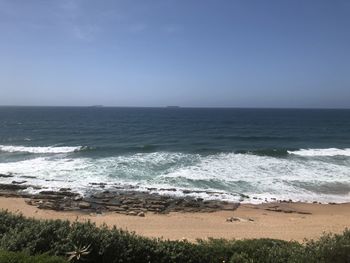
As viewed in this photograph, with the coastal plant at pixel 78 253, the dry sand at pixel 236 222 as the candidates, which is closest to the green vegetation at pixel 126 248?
the coastal plant at pixel 78 253

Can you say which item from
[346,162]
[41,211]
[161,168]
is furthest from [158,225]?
[346,162]

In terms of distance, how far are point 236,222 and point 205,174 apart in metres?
10.4

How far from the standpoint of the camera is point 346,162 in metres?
34.3

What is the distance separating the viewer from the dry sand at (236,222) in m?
16.6

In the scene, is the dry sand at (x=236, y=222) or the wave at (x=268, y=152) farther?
the wave at (x=268, y=152)

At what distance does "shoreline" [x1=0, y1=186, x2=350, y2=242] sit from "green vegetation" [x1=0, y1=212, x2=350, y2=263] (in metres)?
7.33

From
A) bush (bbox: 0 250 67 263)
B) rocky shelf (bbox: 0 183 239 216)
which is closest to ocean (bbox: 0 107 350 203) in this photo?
rocky shelf (bbox: 0 183 239 216)

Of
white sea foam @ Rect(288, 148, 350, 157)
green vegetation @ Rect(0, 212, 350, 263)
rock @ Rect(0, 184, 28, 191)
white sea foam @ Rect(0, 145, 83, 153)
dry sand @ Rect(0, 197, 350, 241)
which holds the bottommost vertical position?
dry sand @ Rect(0, 197, 350, 241)

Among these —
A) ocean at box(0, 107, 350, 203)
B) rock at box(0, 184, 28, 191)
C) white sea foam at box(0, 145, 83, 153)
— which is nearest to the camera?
rock at box(0, 184, 28, 191)

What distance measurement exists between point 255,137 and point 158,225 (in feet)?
125

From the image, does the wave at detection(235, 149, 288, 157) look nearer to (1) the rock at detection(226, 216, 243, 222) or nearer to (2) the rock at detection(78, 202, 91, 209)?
(1) the rock at detection(226, 216, 243, 222)

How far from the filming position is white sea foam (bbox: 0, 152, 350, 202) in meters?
24.5

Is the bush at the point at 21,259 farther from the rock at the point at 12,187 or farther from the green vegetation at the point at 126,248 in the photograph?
the rock at the point at 12,187

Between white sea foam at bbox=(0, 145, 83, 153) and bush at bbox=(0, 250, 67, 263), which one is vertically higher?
bush at bbox=(0, 250, 67, 263)
